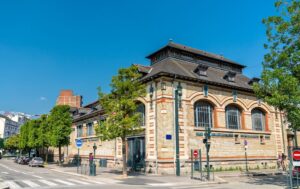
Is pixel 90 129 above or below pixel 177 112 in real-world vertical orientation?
below

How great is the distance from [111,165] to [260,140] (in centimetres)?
1589

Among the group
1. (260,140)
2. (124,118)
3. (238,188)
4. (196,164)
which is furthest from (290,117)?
(260,140)

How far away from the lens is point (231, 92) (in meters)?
27.9

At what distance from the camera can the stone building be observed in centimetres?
2334

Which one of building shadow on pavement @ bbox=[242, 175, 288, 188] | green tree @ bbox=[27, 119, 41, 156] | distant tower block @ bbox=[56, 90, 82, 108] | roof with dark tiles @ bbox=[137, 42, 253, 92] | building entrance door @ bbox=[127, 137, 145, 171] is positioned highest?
distant tower block @ bbox=[56, 90, 82, 108]

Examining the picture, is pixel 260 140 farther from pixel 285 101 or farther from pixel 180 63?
pixel 285 101

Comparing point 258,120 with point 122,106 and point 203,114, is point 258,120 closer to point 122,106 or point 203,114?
point 203,114

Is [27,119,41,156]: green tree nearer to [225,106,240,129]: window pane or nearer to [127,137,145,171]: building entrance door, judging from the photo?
[127,137,145,171]: building entrance door

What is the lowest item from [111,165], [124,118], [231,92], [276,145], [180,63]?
[111,165]

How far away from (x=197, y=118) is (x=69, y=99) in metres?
50.4

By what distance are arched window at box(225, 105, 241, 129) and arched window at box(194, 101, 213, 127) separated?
6.74ft

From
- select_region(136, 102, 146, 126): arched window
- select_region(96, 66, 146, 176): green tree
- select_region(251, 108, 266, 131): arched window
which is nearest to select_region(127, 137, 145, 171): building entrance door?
select_region(136, 102, 146, 126): arched window

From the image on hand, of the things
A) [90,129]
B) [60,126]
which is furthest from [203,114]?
[60,126]

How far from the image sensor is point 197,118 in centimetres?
2564
